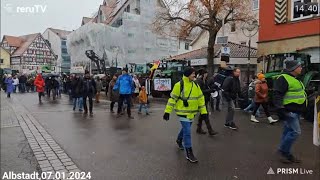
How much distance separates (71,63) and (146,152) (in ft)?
115

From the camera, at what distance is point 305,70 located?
6.02 meters

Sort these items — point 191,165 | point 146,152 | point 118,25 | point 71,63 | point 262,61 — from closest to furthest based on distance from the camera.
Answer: point 191,165 → point 146,152 → point 262,61 → point 118,25 → point 71,63

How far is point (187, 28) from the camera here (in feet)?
68.6

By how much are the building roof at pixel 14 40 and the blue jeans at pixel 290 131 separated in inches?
151

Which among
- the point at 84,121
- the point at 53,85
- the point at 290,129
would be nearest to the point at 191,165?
the point at 290,129

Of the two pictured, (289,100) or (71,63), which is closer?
(289,100)

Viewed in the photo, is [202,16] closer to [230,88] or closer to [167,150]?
[230,88]

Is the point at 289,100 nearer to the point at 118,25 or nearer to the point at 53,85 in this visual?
the point at 53,85

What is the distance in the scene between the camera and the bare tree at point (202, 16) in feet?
64.7

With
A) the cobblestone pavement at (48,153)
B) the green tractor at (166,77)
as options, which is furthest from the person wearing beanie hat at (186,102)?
the green tractor at (166,77)

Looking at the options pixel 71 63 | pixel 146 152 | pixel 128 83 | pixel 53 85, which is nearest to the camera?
pixel 146 152

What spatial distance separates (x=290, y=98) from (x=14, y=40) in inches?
151

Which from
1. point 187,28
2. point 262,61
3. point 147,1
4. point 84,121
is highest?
point 147,1

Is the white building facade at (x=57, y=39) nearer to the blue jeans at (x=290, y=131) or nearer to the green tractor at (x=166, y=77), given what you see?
the blue jeans at (x=290, y=131)
